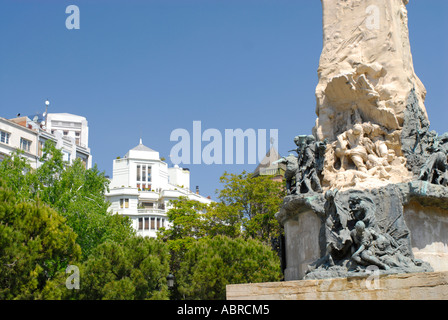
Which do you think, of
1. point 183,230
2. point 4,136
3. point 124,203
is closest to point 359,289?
point 183,230

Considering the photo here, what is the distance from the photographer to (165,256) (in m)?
36.5

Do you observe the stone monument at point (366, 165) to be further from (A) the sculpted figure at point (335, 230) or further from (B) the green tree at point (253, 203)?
(B) the green tree at point (253, 203)

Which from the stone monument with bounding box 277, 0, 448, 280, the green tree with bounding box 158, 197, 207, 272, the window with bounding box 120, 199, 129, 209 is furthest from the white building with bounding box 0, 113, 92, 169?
the stone monument with bounding box 277, 0, 448, 280

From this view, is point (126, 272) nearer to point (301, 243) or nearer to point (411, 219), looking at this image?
point (301, 243)

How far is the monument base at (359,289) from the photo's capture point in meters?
11.1

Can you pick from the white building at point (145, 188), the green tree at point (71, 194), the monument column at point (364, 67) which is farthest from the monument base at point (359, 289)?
the white building at point (145, 188)

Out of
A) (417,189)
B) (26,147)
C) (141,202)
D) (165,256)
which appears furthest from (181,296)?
(141,202)

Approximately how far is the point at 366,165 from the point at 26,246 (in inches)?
657

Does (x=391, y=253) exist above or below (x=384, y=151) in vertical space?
below

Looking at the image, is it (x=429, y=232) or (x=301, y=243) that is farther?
(x=301, y=243)

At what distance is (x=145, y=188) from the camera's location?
81.9m
